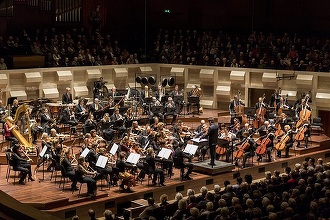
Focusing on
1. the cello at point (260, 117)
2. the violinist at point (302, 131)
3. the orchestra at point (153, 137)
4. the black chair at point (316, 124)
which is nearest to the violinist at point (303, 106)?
the orchestra at point (153, 137)

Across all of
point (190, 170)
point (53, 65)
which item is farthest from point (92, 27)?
point (190, 170)

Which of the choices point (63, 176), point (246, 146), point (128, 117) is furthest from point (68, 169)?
point (246, 146)

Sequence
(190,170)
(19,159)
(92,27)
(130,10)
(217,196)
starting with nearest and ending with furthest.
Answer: (217,196), (19,159), (190,170), (92,27), (130,10)

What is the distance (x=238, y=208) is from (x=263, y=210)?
609mm

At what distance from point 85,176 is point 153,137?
2.64 meters

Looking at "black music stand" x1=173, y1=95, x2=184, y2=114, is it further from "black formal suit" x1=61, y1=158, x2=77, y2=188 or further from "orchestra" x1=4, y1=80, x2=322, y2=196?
"black formal suit" x1=61, y1=158, x2=77, y2=188

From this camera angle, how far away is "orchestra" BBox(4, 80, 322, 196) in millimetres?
11945

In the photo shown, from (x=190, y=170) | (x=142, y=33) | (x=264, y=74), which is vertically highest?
(x=142, y=33)

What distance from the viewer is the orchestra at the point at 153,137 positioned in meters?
11.9

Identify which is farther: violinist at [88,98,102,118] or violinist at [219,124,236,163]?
violinist at [88,98,102,118]

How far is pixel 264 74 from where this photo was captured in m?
20.1

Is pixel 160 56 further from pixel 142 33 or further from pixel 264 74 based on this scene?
pixel 264 74

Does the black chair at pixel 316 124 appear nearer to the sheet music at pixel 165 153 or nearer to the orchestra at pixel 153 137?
the orchestra at pixel 153 137

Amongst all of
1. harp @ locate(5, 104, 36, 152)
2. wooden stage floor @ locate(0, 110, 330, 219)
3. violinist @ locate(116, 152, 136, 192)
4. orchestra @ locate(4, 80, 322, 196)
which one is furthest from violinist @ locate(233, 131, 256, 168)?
harp @ locate(5, 104, 36, 152)
